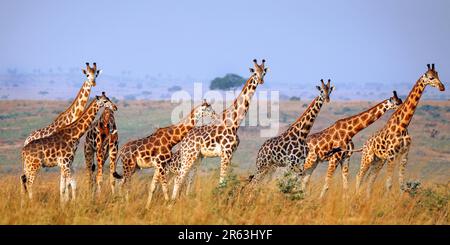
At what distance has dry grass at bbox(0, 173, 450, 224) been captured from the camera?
13.8 metres

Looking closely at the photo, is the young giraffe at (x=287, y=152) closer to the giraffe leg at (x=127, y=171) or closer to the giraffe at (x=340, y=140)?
the giraffe at (x=340, y=140)

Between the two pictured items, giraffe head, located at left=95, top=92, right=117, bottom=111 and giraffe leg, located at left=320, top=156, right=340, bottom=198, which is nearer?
giraffe head, located at left=95, top=92, right=117, bottom=111

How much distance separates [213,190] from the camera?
49.5 feet

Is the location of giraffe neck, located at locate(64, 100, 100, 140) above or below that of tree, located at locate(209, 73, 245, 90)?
above

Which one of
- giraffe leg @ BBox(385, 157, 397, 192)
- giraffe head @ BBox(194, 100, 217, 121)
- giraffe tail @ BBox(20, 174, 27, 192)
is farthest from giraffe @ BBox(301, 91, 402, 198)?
giraffe tail @ BBox(20, 174, 27, 192)

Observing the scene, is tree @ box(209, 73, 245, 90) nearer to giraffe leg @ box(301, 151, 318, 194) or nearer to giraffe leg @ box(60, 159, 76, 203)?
giraffe leg @ box(301, 151, 318, 194)

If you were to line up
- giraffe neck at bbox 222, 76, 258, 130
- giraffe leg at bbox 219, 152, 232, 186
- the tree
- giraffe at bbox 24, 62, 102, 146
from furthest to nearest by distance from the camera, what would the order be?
1. the tree
2. giraffe at bbox 24, 62, 102, 146
3. giraffe neck at bbox 222, 76, 258, 130
4. giraffe leg at bbox 219, 152, 232, 186

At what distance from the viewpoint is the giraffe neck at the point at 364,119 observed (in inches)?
669

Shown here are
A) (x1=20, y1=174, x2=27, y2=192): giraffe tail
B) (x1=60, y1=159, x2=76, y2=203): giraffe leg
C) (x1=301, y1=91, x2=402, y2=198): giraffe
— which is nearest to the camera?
(x1=60, y1=159, x2=76, y2=203): giraffe leg

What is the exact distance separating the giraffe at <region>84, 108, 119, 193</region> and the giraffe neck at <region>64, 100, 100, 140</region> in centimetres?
18

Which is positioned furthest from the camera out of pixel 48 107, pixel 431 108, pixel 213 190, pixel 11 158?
pixel 48 107

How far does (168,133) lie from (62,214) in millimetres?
2936
